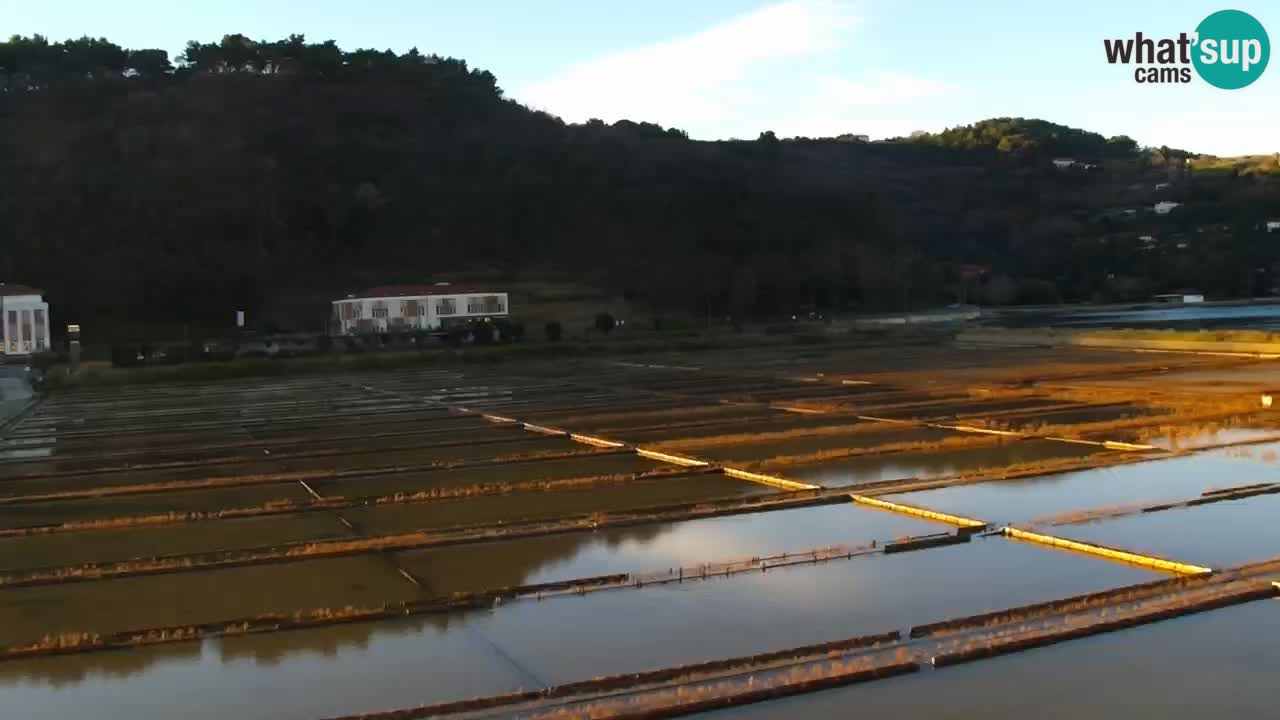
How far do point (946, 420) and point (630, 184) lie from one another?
180 feet

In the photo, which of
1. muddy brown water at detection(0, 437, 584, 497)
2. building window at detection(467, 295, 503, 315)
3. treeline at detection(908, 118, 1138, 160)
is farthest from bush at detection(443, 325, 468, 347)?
treeline at detection(908, 118, 1138, 160)

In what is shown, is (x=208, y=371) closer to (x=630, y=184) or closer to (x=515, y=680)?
(x=515, y=680)

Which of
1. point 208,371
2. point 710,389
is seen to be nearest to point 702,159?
point 208,371

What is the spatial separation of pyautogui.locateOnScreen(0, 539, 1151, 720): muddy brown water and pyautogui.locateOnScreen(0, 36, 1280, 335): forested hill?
3960 centimetres

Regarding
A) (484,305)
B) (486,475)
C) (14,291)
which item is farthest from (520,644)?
(484,305)

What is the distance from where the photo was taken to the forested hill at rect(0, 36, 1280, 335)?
5028 centimetres

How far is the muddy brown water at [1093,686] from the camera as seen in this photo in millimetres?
4117

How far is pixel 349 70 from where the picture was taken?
7475 centimetres

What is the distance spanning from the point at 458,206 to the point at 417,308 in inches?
879

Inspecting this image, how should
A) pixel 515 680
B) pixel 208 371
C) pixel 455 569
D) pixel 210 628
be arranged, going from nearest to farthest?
pixel 515 680, pixel 210 628, pixel 455 569, pixel 208 371

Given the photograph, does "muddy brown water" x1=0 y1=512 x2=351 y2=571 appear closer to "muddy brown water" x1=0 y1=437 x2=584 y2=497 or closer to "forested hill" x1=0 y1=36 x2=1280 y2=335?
"muddy brown water" x1=0 y1=437 x2=584 y2=497

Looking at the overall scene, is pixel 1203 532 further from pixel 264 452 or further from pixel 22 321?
pixel 22 321

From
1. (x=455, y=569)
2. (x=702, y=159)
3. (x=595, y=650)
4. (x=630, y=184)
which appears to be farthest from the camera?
(x=702, y=159)

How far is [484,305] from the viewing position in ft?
132
